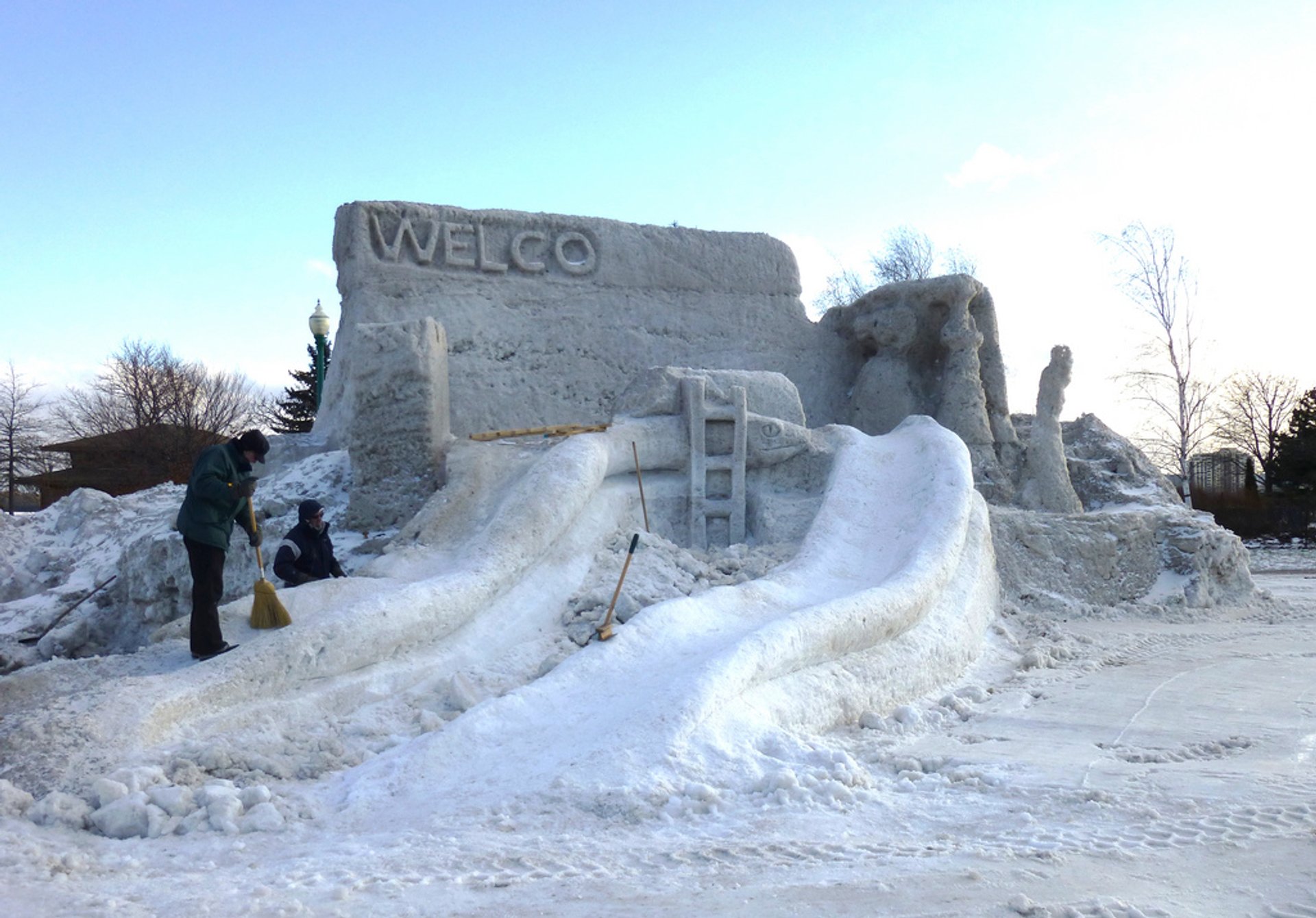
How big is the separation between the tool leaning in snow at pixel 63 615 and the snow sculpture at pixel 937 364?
6.25 m

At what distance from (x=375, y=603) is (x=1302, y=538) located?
20715 millimetres

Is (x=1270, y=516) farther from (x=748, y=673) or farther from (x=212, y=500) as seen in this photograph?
(x=212, y=500)

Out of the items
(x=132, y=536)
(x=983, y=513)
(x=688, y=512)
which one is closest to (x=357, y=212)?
(x=132, y=536)

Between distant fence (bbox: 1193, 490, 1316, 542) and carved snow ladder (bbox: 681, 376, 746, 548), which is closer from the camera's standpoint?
carved snow ladder (bbox: 681, 376, 746, 548)

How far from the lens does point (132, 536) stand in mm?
7621

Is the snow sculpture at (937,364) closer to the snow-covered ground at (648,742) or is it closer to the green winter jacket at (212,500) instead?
the snow-covered ground at (648,742)

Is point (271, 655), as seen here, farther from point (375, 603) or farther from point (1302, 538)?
point (1302, 538)

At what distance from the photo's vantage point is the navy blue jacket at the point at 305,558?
5.32 m

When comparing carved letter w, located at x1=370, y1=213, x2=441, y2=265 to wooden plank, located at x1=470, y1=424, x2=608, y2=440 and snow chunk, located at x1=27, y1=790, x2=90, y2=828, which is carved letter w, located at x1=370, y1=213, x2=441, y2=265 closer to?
wooden plank, located at x1=470, y1=424, x2=608, y2=440

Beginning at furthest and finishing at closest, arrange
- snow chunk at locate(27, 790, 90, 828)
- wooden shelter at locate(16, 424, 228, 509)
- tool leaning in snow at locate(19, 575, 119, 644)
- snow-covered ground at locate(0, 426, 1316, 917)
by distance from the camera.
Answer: wooden shelter at locate(16, 424, 228, 509) → tool leaning in snow at locate(19, 575, 119, 644) → snow chunk at locate(27, 790, 90, 828) → snow-covered ground at locate(0, 426, 1316, 917)

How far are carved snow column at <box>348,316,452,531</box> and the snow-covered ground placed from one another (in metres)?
0.31

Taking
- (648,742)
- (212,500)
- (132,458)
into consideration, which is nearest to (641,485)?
(212,500)

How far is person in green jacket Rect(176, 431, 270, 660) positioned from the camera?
4.28 metres

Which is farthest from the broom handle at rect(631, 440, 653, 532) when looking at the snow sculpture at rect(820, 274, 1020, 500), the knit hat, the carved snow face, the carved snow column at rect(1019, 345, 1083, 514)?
the carved snow column at rect(1019, 345, 1083, 514)
